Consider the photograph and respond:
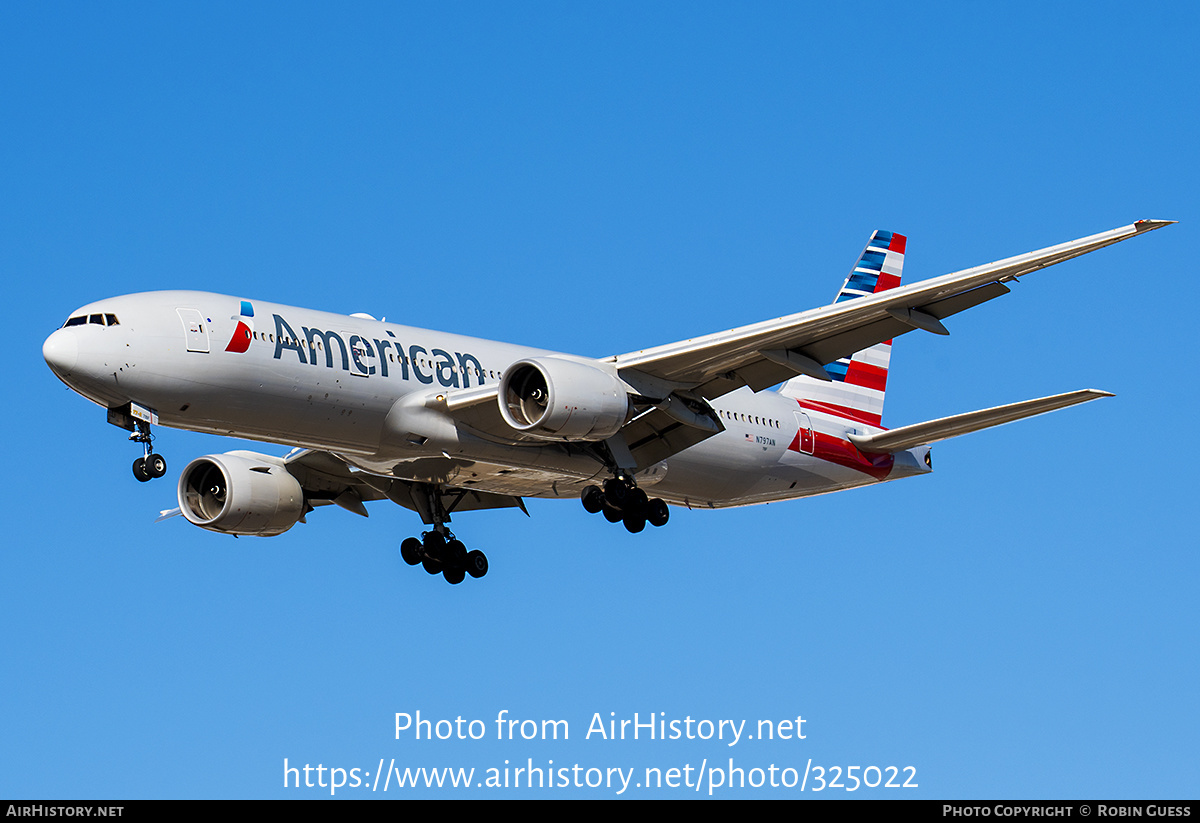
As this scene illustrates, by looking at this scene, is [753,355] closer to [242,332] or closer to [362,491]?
[242,332]

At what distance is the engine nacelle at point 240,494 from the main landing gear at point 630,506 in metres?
7.89

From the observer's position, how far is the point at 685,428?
35469 millimetres

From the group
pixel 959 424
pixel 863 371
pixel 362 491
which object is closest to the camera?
pixel 959 424

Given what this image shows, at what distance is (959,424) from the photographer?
1403 inches

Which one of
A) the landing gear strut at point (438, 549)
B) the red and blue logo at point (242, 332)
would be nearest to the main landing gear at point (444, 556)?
the landing gear strut at point (438, 549)

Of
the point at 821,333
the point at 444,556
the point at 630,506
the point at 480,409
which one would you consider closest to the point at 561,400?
the point at 480,409

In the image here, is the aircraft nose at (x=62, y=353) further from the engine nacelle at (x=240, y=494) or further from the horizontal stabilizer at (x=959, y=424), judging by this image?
the horizontal stabilizer at (x=959, y=424)

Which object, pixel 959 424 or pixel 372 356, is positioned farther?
pixel 959 424

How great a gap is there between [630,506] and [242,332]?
30.7 ft

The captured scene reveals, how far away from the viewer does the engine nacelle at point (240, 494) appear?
1447 inches
